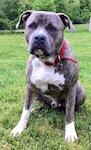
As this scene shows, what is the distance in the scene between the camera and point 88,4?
91.1ft

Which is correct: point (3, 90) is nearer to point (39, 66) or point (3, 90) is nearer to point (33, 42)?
point (39, 66)

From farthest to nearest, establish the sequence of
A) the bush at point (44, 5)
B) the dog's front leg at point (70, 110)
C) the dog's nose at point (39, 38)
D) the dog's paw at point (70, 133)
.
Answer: the bush at point (44, 5) < the dog's front leg at point (70, 110) < the dog's paw at point (70, 133) < the dog's nose at point (39, 38)

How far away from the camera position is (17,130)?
3434 mm

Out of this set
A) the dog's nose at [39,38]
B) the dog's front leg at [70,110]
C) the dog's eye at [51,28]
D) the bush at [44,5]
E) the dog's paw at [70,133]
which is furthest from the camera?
the bush at [44,5]

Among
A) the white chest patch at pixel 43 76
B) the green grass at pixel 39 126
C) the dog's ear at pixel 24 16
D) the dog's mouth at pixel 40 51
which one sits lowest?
the green grass at pixel 39 126

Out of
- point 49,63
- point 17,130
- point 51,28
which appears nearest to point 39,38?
point 51,28

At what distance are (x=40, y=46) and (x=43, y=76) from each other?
0.40m

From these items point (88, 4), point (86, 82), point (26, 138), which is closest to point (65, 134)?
point (26, 138)

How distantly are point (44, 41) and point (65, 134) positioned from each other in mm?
1027

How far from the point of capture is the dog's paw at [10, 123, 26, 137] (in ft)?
11.1

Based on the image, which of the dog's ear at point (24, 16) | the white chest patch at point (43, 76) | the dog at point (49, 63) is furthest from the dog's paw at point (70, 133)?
the dog's ear at point (24, 16)

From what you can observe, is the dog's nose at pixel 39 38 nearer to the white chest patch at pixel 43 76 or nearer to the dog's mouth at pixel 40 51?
the dog's mouth at pixel 40 51

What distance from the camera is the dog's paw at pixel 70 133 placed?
3332 millimetres

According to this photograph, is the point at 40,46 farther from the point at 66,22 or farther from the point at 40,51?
the point at 66,22
